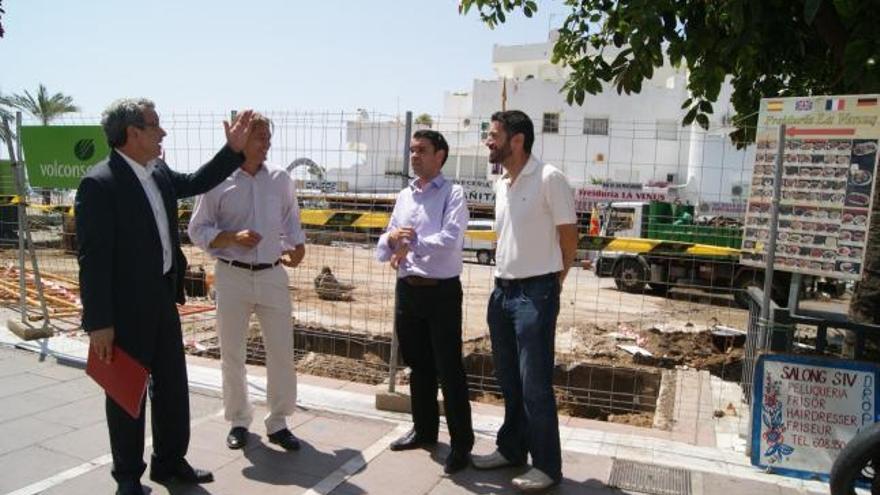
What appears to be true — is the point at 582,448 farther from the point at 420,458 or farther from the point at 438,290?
the point at 438,290

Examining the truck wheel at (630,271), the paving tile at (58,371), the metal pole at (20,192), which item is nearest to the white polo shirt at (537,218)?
the paving tile at (58,371)

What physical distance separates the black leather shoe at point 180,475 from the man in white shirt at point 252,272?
0.46 metres

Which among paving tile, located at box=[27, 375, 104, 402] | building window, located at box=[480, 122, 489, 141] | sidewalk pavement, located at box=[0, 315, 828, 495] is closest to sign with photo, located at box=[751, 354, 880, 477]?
sidewalk pavement, located at box=[0, 315, 828, 495]

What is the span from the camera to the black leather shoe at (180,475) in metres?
3.45

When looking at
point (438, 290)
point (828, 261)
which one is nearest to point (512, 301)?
point (438, 290)

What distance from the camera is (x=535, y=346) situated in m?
3.34

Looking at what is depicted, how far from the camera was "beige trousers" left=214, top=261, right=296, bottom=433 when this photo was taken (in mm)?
3883

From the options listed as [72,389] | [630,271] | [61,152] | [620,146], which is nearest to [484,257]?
[630,271]

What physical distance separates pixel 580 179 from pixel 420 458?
84.0 ft

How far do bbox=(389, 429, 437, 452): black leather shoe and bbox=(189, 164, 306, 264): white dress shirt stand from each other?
133 cm

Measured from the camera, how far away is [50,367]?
5352 millimetres

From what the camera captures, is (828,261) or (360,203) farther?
(360,203)

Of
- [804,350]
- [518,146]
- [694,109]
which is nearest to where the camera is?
[518,146]

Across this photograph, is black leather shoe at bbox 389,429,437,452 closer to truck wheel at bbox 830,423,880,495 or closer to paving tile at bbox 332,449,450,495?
paving tile at bbox 332,449,450,495
